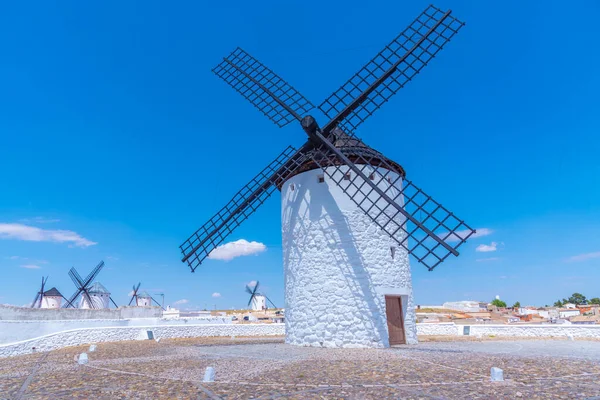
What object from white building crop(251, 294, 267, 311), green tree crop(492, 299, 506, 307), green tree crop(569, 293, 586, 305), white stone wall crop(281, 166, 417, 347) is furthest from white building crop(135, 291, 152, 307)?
green tree crop(569, 293, 586, 305)

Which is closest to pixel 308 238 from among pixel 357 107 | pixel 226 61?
pixel 357 107

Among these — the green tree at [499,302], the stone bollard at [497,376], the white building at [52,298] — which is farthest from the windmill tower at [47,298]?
the green tree at [499,302]

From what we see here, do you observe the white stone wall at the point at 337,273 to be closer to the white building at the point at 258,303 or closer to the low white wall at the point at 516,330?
the low white wall at the point at 516,330

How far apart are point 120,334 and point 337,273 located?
346 inches

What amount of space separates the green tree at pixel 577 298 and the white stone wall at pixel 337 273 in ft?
231

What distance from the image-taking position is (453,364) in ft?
25.3

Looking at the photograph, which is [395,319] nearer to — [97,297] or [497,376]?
[497,376]

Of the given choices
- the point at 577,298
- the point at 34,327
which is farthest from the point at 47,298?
the point at 577,298

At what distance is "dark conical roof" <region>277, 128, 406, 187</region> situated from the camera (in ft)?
39.4

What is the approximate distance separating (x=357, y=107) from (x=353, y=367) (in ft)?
26.2

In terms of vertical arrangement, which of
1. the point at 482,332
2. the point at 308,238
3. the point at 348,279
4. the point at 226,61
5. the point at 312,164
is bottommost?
the point at 482,332

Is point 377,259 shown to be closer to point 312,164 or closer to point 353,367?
point 312,164

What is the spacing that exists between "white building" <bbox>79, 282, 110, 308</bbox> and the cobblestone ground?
31.9 meters

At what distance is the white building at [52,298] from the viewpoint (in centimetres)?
3575
